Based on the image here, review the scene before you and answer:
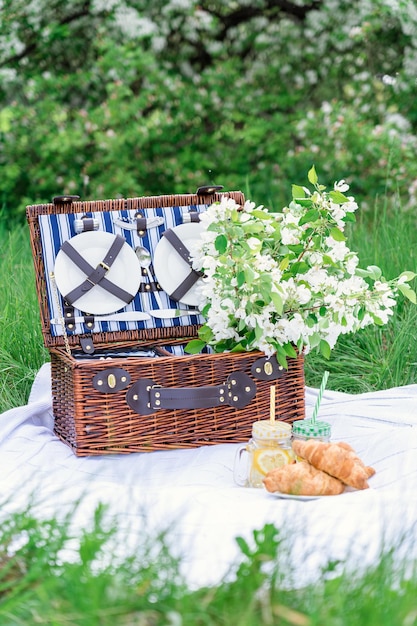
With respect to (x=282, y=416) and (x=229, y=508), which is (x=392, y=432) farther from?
(x=229, y=508)

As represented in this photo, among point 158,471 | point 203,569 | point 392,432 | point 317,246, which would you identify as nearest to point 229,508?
point 203,569

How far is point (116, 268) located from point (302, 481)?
109 centimetres

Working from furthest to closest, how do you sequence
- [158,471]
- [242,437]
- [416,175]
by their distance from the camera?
1. [416,175]
2. [242,437]
3. [158,471]

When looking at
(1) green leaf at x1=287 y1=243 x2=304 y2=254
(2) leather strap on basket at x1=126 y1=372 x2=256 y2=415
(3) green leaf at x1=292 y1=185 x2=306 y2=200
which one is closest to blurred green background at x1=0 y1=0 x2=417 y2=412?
(3) green leaf at x1=292 y1=185 x2=306 y2=200

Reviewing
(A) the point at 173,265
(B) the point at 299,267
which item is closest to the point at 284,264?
(B) the point at 299,267

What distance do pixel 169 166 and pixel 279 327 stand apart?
17.5 ft

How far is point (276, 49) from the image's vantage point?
769 cm

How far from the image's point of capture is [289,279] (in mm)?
2580

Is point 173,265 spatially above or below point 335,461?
above

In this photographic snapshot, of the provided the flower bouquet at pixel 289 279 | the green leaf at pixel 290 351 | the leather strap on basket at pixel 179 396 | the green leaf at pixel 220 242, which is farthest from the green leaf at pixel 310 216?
the leather strap on basket at pixel 179 396

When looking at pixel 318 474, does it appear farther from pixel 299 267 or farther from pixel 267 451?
pixel 299 267

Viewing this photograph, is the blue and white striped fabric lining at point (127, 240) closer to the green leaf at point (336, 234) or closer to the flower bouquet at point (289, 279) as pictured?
the flower bouquet at point (289, 279)

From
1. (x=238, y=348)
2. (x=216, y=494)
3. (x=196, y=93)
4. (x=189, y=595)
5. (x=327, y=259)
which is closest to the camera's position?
(x=189, y=595)

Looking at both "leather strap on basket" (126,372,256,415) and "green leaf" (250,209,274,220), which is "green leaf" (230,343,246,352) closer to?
"leather strap on basket" (126,372,256,415)
